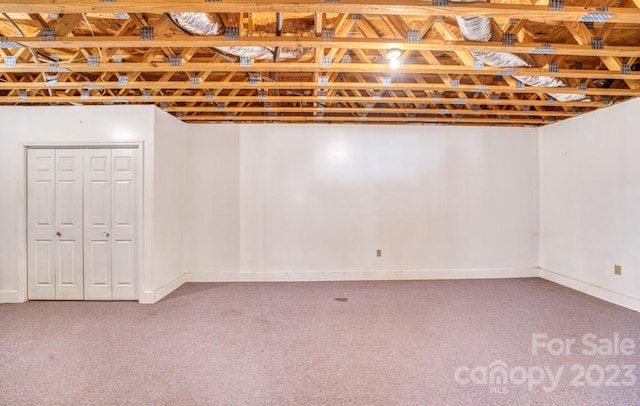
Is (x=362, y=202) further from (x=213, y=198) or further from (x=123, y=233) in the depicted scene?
(x=123, y=233)

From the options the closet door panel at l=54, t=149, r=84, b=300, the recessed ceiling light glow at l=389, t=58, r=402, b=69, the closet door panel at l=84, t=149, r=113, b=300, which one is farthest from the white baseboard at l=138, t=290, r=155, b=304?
the recessed ceiling light glow at l=389, t=58, r=402, b=69

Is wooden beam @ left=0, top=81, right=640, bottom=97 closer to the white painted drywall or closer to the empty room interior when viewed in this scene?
the empty room interior

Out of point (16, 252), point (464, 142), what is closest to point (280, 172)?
point (464, 142)

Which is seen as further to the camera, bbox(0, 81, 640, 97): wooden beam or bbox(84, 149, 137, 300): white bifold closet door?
bbox(84, 149, 137, 300): white bifold closet door

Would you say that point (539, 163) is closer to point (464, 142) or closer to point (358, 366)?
point (464, 142)

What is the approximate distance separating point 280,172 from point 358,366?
11.1ft

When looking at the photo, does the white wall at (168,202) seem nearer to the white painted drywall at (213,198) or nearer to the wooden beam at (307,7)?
the white painted drywall at (213,198)

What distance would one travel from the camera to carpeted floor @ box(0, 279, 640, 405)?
7.54 feet

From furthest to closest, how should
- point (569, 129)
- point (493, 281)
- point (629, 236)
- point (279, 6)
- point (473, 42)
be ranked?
point (493, 281) < point (569, 129) < point (629, 236) < point (473, 42) < point (279, 6)

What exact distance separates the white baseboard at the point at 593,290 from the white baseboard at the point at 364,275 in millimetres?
269

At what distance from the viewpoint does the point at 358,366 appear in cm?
264

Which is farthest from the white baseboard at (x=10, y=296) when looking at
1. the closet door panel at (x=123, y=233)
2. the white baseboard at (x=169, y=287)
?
the white baseboard at (x=169, y=287)

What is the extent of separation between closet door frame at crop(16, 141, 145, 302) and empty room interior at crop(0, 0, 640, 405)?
29mm

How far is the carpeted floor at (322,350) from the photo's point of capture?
7.54ft
